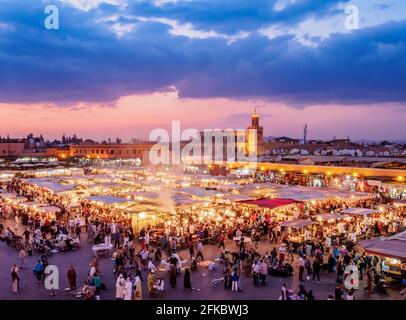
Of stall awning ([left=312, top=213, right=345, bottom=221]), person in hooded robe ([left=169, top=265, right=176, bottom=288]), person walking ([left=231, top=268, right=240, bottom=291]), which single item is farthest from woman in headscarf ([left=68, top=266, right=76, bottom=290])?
stall awning ([left=312, top=213, right=345, bottom=221])

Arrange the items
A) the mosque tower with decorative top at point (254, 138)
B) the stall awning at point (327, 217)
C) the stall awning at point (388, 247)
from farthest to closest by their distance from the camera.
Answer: the mosque tower with decorative top at point (254, 138) → the stall awning at point (327, 217) → the stall awning at point (388, 247)

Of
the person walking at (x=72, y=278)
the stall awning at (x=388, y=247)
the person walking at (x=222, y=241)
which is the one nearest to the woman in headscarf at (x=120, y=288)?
the person walking at (x=72, y=278)

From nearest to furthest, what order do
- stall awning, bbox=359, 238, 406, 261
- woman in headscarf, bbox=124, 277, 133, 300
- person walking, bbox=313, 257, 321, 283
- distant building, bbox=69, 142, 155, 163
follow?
stall awning, bbox=359, 238, 406, 261 → woman in headscarf, bbox=124, 277, 133, 300 → person walking, bbox=313, 257, 321, 283 → distant building, bbox=69, 142, 155, 163

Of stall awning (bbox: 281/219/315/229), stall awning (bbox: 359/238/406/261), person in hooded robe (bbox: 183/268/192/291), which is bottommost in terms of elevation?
person in hooded robe (bbox: 183/268/192/291)

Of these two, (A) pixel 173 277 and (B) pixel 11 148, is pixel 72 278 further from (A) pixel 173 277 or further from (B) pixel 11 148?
(B) pixel 11 148

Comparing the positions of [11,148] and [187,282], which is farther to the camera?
[11,148]

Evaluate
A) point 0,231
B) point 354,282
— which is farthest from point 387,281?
point 0,231

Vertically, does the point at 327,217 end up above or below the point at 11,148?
below

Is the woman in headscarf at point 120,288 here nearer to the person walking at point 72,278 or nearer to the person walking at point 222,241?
the person walking at point 72,278

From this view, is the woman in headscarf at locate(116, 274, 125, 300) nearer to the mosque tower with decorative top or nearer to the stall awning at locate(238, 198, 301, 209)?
the stall awning at locate(238, 198, 301, 209)

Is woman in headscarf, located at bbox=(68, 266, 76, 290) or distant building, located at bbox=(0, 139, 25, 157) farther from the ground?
distant building, located at bbox=(0, 139, 25, 157)

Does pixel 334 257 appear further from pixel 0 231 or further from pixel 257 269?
pixel 0 231

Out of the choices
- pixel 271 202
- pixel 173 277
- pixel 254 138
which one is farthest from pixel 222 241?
pixel 254 138
